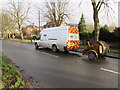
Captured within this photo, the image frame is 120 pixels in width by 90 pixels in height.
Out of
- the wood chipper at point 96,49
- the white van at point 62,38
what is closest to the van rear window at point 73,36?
the white van at point 62,38

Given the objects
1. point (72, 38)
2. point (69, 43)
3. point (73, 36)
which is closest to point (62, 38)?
point (69, 43)

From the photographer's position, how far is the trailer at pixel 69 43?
661 cm

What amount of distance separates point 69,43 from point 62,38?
35.2 inches

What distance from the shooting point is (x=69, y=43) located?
845 cm

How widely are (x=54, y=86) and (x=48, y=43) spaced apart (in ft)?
24.8

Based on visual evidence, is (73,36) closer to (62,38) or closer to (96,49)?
(62,38)

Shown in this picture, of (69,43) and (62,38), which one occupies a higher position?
(62,38)

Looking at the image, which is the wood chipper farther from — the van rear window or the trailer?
the van rear window

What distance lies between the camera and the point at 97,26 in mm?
10945

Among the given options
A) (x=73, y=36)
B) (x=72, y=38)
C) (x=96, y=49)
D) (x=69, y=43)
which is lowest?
(x=96, y=49)

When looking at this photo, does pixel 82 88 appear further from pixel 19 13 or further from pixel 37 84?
pixel 19 13

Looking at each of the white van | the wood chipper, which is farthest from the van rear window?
the wood chipper

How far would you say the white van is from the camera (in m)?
8.44

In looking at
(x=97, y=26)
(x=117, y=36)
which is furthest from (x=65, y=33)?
(x=117, y=36)
